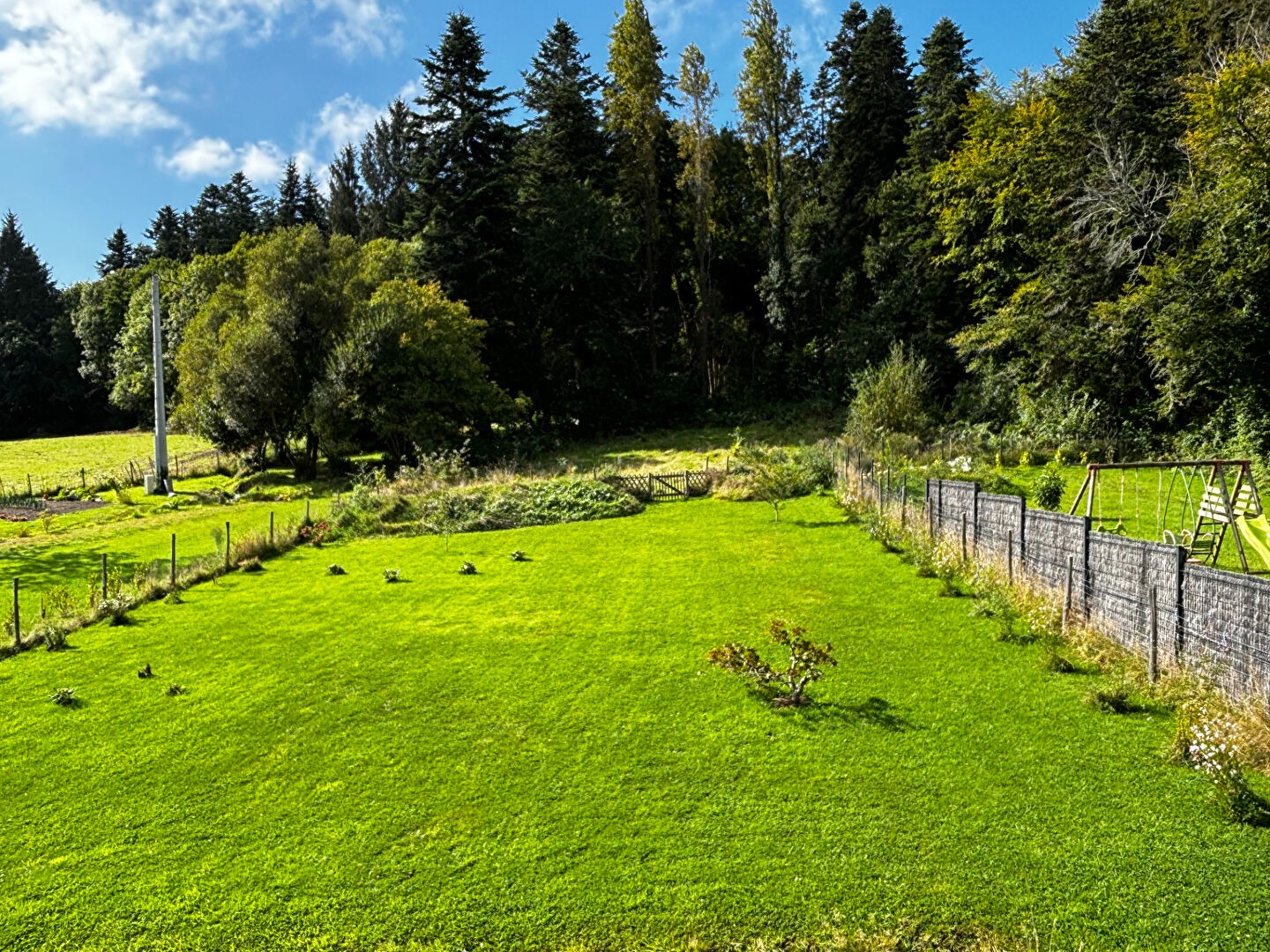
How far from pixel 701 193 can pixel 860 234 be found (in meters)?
9.34

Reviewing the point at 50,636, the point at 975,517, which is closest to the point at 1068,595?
the point at 975,517

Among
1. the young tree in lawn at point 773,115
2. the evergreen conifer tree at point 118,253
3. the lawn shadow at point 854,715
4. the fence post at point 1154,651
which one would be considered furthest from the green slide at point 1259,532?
the evergreen conifer tree at point 118,253

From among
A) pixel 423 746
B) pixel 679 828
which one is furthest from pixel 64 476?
pixel 679 828

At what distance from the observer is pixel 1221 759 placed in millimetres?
6758

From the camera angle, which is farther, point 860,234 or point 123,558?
point 860,234

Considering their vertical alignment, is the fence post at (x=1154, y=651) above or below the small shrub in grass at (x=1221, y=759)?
above

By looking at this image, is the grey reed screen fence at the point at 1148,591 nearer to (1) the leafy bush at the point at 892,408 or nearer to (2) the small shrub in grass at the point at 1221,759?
(2) the small shrub in grass at the point at 1221,759

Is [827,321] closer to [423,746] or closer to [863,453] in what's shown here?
[863,453]

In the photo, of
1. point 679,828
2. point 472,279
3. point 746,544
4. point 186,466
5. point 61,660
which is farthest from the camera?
point 186,466

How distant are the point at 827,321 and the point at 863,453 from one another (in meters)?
19.7

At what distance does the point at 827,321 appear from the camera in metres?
42.1

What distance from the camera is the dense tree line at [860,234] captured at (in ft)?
82.2

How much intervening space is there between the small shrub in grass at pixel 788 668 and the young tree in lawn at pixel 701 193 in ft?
118

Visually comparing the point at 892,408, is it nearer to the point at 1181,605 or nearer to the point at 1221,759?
the point at 1181,605
